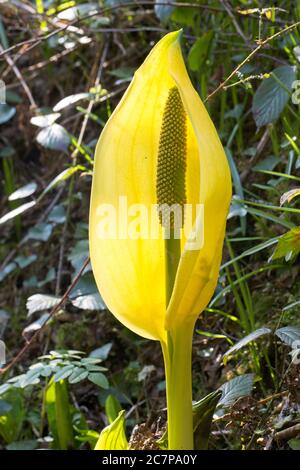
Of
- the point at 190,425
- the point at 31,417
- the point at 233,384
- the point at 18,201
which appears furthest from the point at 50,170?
the point at 190,425

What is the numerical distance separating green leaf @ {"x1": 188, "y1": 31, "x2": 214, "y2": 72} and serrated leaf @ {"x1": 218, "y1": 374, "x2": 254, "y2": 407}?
1012mm

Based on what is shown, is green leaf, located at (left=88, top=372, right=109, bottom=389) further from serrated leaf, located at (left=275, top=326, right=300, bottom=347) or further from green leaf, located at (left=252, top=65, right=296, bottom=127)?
green leaf, located at (left=252, top=65, right=296, bottom=127)

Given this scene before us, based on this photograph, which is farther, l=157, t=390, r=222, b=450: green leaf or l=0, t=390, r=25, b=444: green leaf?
l=0, t=390, r=25, b=444: green leaf

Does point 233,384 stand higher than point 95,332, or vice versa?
point 233,384

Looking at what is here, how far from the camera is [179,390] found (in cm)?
121

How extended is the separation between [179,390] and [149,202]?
32 cm

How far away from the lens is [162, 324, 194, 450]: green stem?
1206mm

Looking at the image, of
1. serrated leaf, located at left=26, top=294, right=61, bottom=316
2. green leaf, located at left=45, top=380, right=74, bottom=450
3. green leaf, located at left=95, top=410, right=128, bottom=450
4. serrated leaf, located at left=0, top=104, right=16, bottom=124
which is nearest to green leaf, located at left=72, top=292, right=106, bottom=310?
serrated leaf, located at left=26, top=294, right=61, bottom=316

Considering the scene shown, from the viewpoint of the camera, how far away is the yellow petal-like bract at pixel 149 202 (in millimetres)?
1158

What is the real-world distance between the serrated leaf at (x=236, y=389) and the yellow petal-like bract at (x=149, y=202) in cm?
22

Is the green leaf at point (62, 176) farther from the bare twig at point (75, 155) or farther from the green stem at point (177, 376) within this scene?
the green stem at point (177, 376)

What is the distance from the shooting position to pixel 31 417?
77.0 inches

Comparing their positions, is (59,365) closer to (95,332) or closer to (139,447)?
(139,447)
